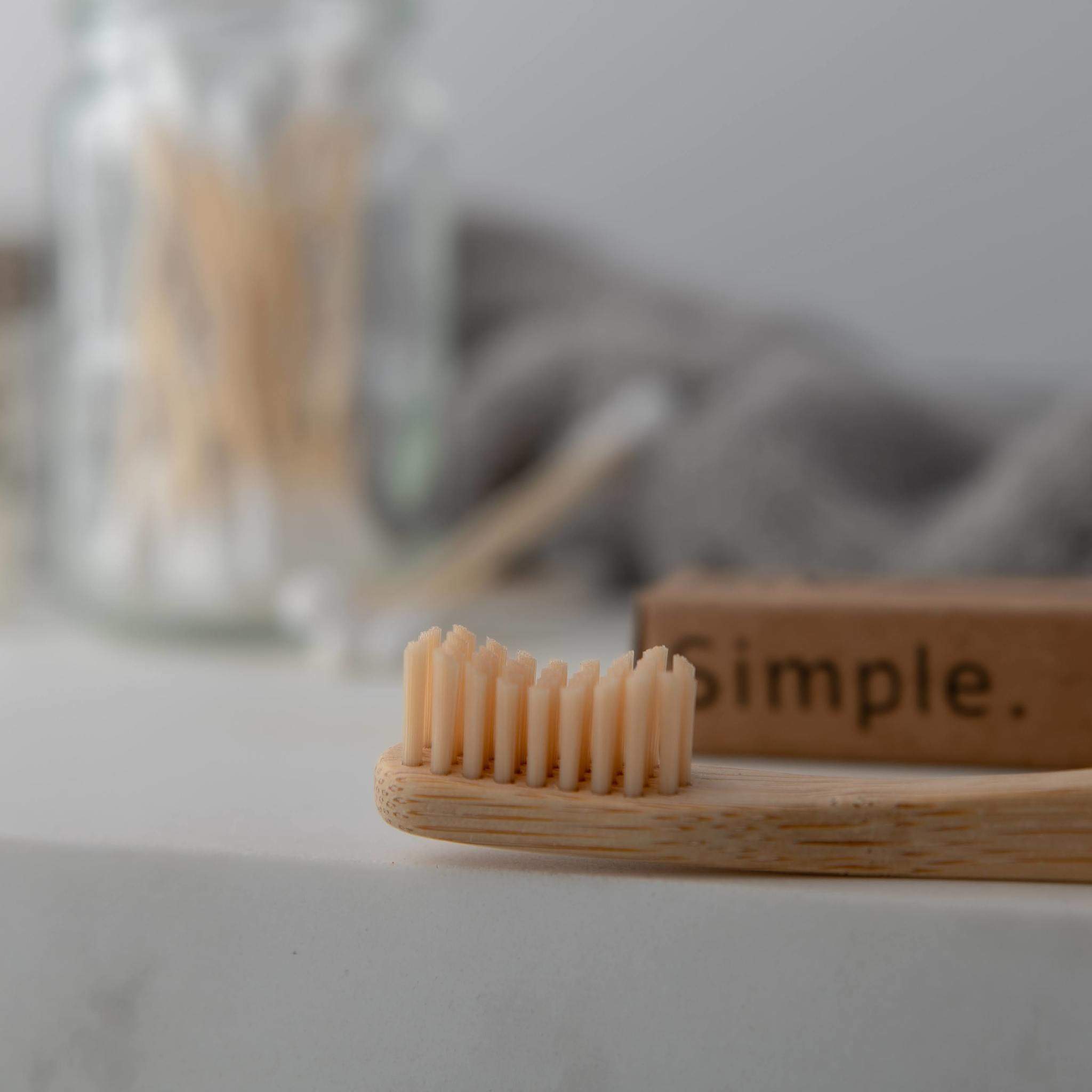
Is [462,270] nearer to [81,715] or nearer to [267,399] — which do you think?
[267,399]

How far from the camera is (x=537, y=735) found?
26 centimetres

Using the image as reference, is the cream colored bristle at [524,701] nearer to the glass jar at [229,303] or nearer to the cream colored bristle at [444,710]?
the cream colored bristle at [444,710]

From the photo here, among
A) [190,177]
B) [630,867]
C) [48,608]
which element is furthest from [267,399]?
[630,867]

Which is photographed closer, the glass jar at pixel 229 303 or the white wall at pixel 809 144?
the glass jar at pixel 229 303

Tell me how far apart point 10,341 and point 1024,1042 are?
71 centimetres

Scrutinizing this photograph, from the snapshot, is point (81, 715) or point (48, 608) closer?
point (81, 715)

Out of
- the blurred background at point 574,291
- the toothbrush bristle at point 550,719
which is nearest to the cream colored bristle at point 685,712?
the toothbrush bristle at point 550,719

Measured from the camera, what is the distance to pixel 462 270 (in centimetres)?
87

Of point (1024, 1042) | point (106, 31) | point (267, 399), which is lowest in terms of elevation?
point (1024, 1042)

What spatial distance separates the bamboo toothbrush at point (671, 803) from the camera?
0.82 feet

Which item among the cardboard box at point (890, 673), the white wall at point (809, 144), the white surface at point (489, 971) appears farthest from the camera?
the white wall at point (809, 144)

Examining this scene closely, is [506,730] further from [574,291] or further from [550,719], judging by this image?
[574,291]

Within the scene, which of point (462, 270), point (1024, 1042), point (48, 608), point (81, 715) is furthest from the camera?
point (462, 270)

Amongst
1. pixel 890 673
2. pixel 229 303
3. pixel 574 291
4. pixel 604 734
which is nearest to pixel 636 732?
pixel 604 734
